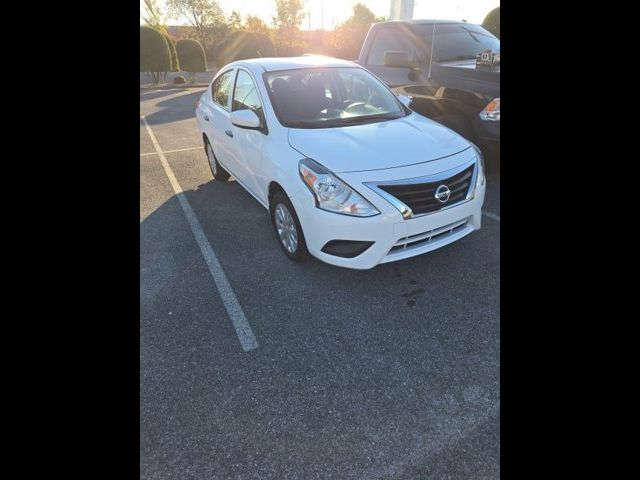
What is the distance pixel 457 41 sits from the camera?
18.3ft

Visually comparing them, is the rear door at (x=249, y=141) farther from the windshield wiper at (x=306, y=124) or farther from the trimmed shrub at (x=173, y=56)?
the trimmed shrub at (x=173, y=56)

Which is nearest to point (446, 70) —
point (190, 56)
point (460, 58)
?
point (460, 58)

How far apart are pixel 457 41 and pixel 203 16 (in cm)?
3029

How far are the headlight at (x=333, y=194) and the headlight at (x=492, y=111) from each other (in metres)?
2.91

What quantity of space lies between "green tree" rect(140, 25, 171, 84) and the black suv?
18.3 m

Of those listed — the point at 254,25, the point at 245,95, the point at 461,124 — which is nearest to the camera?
the point at 245,95

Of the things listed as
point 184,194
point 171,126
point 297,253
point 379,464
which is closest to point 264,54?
point 171,126

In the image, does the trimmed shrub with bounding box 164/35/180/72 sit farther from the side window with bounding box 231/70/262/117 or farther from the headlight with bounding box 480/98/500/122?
the headlight with bounding box 480/98/500/122

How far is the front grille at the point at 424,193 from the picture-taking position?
273 centimetres

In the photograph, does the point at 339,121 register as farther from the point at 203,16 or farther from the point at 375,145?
the point at 203,16
